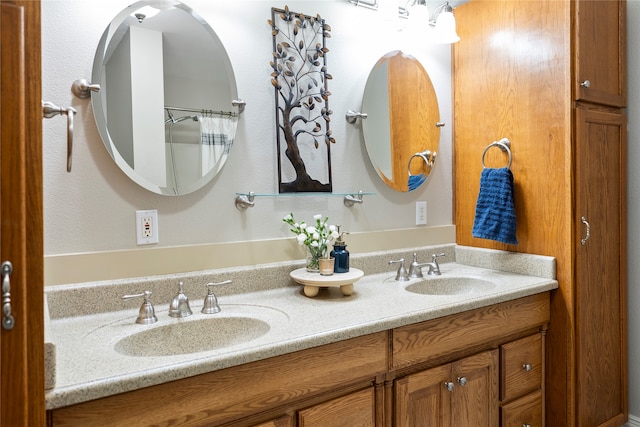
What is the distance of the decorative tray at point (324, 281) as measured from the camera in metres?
1.53

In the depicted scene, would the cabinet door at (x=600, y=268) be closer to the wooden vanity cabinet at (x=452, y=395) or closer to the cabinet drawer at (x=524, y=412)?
the cabinet drawer at (x=524, y=412)

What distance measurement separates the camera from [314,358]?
3.84 ft

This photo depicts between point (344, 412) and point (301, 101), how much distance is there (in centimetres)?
116

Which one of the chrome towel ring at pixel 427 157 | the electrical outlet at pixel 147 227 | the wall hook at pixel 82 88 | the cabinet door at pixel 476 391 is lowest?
the cabinet door at pixel 476 391

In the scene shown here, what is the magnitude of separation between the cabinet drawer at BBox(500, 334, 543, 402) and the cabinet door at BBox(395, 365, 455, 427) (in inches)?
12.3

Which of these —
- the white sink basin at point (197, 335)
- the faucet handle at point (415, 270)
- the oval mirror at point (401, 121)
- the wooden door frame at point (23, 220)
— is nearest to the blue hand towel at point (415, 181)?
the oval mirror at point (401, 121)

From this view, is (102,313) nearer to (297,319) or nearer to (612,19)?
(297,319)

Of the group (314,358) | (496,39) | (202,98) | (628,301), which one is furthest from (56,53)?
(628,301)

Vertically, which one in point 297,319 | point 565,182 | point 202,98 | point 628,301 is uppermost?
point 202,98

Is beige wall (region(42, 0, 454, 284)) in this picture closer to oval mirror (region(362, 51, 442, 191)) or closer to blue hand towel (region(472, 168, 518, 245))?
oval mirror (region(362, 51, 442, 191))

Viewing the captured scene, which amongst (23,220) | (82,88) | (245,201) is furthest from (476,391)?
(82,88)

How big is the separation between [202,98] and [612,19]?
1.82 meters

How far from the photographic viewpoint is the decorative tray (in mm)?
1525

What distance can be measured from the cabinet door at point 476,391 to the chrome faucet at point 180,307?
90cm
